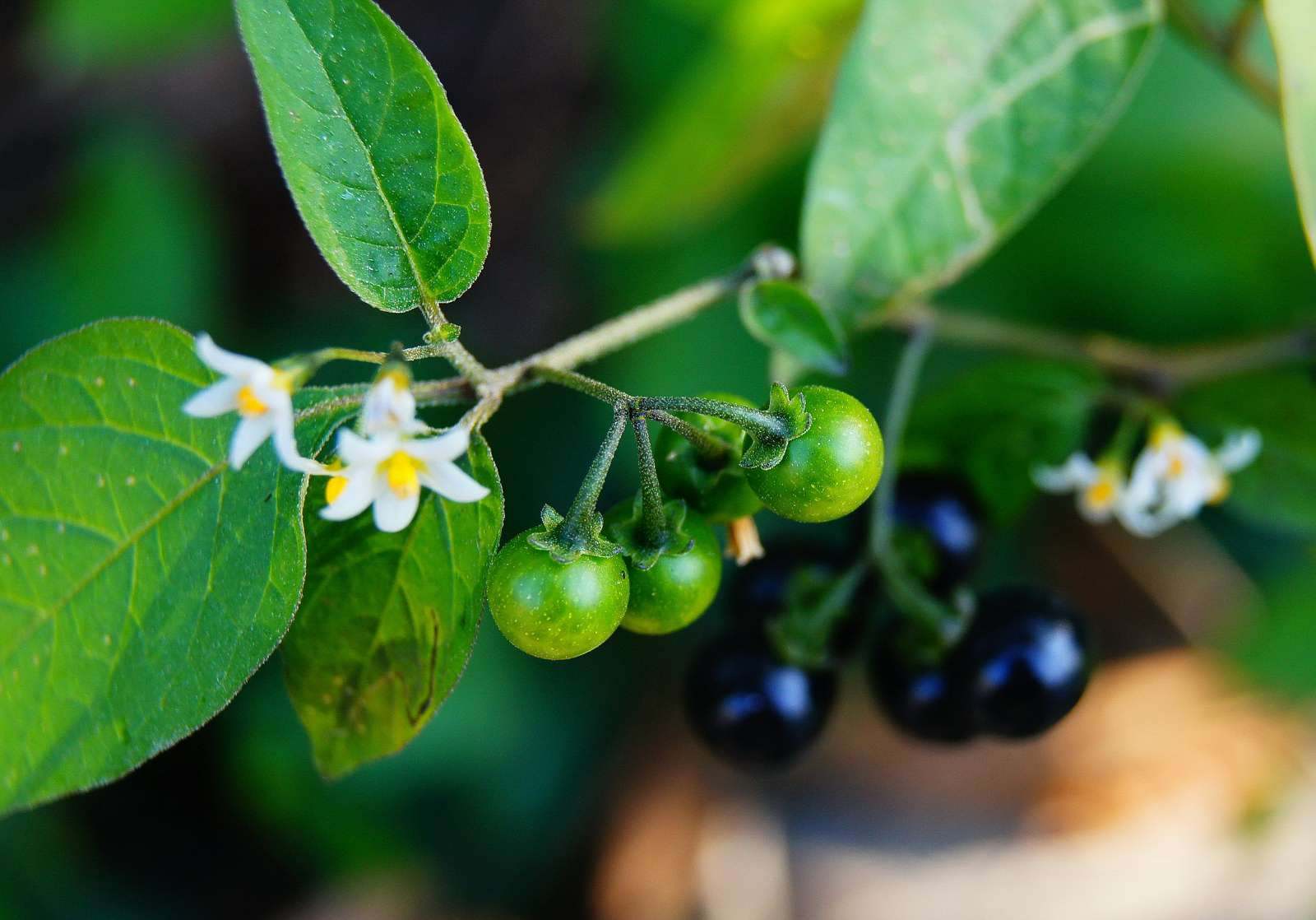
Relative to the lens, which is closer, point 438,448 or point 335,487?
point 438,448

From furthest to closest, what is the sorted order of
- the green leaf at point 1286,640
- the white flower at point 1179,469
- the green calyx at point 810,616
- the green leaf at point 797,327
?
1. the green leaf at point 1286,640
2. the white flower at point 1179,469
3. the green calyx at point 810,616
4. the green leaf at point 797,327

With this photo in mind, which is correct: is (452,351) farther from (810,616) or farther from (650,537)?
(810,616)

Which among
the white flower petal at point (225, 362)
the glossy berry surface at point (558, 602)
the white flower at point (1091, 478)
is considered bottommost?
the white flower at point (1091, 478)

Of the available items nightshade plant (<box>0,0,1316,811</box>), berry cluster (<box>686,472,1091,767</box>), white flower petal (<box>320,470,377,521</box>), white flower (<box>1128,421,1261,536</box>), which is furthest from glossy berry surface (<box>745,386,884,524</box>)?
white flower (<box>1128,421,1261,536</box>)

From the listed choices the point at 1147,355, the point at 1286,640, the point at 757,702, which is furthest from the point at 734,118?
the point at 1286,640

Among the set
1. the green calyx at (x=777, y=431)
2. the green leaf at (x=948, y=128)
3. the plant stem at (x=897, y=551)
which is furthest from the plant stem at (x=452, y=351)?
the plant stem at (x=897, y=551)

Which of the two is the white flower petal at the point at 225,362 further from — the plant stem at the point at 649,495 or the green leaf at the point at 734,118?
the green leaf at the point at 734,118

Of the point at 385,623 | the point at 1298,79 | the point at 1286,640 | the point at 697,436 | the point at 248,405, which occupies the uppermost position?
the point at 1298,79

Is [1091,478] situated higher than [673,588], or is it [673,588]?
[673,588]
